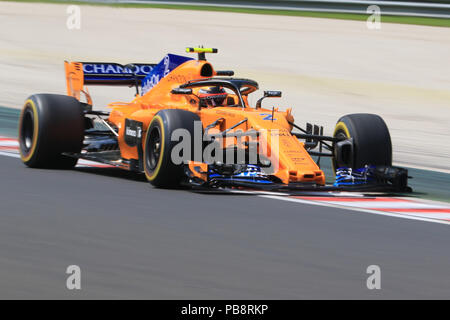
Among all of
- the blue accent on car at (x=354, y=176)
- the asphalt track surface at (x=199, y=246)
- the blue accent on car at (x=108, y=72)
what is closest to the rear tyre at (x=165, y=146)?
the asphalt track surface at (x=199, y=246)

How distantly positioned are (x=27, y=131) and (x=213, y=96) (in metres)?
2.25

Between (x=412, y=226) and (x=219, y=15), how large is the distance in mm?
20724

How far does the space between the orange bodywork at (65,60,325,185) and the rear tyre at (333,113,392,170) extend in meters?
0.69

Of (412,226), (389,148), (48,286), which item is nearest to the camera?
(48,286)

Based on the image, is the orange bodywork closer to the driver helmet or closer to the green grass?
the driver helmet

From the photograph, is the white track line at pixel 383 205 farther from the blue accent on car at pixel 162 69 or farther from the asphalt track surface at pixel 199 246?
the blue accent on car at pixel 162 69

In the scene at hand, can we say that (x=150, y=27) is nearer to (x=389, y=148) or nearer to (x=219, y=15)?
(x=219, y=15)

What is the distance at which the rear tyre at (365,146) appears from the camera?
36.2ft

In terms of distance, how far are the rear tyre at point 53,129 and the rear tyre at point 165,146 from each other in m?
1.23

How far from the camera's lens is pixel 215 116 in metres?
10.8

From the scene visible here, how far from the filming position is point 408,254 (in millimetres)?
7816

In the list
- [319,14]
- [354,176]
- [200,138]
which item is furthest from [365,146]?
[319,14]

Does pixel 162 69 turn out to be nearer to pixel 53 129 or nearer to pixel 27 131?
pixel 53 129

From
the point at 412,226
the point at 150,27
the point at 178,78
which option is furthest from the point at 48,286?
the point at 150,27
